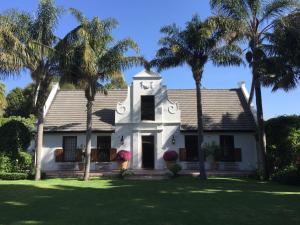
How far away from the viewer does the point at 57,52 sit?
21.7 metres

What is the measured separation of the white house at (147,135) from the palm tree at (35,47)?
5487 millimetres

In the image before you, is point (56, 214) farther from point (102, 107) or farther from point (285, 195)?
point (102, 107)

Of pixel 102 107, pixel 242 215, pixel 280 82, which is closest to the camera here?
pixel 242 215

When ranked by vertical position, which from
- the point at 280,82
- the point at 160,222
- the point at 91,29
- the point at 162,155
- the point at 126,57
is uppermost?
the point at 91,29

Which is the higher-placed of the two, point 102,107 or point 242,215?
point 102,107

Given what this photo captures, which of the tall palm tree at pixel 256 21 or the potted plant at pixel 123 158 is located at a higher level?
the tall palm tree at pixel 256 21

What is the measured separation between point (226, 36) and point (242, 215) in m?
13.8

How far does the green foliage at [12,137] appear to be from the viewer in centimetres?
2342

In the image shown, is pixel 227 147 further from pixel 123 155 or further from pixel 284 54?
pixel 284 54

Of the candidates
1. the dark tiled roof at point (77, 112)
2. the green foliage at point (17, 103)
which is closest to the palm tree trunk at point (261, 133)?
the dark tiled roof at point (77, 112)

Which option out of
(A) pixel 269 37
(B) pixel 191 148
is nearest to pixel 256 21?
(A) pixel 269 37

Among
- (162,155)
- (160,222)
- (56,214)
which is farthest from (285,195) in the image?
(162,155)

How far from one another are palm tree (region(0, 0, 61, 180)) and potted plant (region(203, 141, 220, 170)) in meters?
10.9

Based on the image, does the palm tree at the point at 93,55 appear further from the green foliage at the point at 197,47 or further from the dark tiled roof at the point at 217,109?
the dark tiled roof at the point at 217,109
